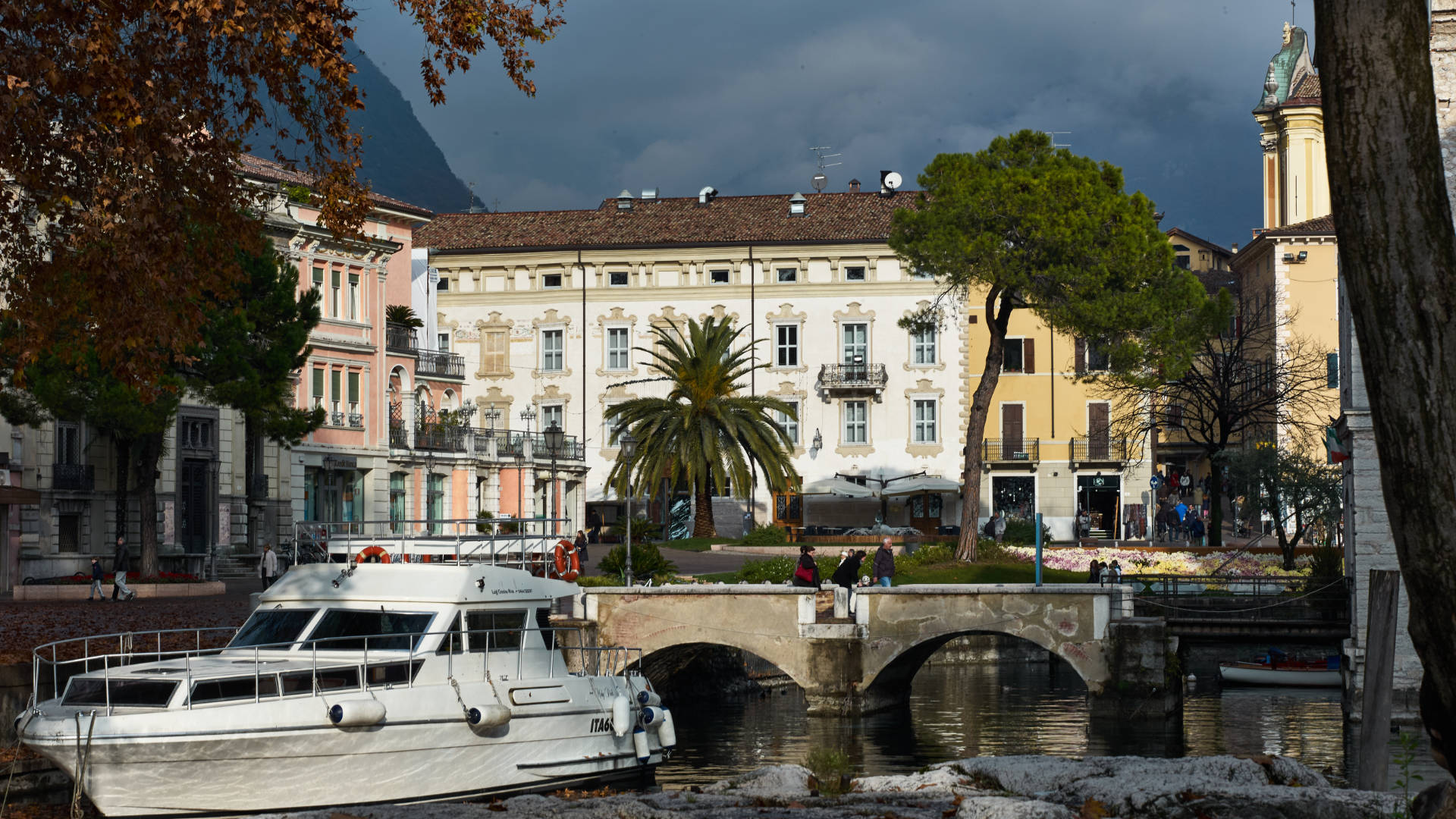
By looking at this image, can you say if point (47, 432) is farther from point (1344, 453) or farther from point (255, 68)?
point (1344, 453)

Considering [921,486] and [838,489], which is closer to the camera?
[838,489]

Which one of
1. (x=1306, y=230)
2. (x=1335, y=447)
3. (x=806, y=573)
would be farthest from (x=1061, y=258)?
(x=1306, y=230)

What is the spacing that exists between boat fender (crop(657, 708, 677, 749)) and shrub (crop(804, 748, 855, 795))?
6235mm

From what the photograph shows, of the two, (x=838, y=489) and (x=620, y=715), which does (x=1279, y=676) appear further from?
(x=838, y=489)

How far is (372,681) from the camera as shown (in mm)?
18406

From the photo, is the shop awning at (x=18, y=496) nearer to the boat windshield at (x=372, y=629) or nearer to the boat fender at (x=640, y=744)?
the boat windshield at (x=372, y=629)

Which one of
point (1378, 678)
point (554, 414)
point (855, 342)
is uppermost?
point (855, 342)

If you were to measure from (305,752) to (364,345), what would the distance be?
36.5 m

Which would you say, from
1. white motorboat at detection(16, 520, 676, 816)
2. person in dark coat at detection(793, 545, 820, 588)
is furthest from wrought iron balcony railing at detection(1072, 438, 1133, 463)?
white motorboat at detection(16, 520, 676, 816)

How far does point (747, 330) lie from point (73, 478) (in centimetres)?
3207

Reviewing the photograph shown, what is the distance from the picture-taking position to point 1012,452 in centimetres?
6600

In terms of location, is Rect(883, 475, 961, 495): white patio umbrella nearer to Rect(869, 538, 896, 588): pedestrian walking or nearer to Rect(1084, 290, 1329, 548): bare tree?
Rect(1084, 290, 1329, 548): bare tree

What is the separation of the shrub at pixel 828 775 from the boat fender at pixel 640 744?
5.53 metres

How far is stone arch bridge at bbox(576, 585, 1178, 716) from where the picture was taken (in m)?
29.3
